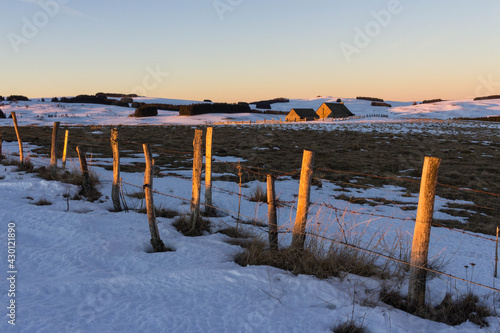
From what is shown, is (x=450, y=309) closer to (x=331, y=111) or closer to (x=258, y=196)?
(x=258, y=196)

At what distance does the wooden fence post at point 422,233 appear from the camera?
368cm

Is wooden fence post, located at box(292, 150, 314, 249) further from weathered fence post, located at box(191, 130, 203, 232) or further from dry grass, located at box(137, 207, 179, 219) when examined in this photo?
dry grass, located at box(137, 207, 179, 219)

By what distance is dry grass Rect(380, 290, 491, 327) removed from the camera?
11.9ft

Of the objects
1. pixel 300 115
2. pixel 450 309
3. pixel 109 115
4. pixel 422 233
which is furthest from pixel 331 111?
pixel 450 309

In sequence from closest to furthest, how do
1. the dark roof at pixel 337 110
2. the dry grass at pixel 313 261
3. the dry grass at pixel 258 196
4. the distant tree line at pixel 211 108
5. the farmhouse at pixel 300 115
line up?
the dry grass at pixel 313 261 → the dry grass at pixel 258 196 → the farmhouse at pixel 300 115 → the dark roof at pixel 337 110 → the distant tree line at pixel 211 108

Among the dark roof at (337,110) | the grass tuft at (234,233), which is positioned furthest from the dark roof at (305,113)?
Answer: the grass tuft at (234,233)

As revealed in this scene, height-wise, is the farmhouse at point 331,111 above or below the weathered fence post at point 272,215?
above

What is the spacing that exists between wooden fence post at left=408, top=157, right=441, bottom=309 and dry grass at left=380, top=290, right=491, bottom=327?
4.0 inches

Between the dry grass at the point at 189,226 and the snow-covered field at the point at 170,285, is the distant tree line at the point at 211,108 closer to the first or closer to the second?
the snow-covered field at the point at 170,285

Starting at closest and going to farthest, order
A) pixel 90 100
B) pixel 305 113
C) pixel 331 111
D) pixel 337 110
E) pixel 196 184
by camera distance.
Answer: pixel 196 184
pixel 305 113
pixel 331 111
pixel 337 110
pixel 90 100

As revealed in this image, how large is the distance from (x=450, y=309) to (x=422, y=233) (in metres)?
0.96

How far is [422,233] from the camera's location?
3.77 meters

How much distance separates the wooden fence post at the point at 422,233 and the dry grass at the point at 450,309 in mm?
102

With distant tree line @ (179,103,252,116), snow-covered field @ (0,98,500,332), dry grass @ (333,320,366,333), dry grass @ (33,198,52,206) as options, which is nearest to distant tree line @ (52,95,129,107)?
distant tree line @ (179,103,252,116)
